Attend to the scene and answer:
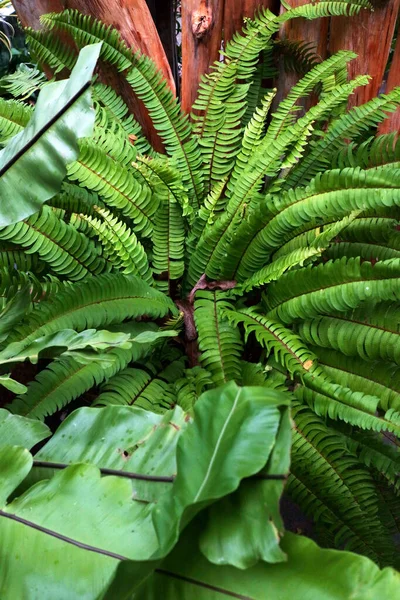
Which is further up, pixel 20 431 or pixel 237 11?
pixel 237 11

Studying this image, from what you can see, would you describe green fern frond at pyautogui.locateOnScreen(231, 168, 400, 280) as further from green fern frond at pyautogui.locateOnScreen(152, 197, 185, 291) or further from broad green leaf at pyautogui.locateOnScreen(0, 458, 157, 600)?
broad green leaf at pyautogui.locateOnScreen(0, 458, 157, 600)

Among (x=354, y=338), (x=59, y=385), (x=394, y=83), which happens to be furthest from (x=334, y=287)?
(x=394, y=83)

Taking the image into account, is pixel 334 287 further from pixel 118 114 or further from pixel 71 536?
pixel 118 114

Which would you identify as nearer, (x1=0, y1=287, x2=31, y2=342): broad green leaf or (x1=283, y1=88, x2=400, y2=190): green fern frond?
(x1=0, y1=287, x2=31, y2=342): broad green leaf

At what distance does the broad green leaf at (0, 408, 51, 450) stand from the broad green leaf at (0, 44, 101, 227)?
1.02 feet

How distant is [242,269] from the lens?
3.89ft

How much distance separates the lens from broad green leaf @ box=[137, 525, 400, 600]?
0.44 meters

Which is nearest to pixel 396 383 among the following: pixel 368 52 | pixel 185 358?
pixel 185 358

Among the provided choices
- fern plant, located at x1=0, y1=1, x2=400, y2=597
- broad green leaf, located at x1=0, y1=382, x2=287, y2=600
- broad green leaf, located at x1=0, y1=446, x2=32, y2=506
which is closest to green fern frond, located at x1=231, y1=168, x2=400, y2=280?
fern plant, located at x1=0, y1=1, x2=400, y2=597

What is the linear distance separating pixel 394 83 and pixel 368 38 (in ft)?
0.53

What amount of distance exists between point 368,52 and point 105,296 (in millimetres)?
1078

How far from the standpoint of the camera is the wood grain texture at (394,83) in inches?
56.6

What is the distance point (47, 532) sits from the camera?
557mm

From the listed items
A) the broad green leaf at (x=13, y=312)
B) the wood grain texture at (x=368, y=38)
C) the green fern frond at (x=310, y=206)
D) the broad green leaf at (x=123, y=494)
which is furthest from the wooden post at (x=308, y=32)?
the broad green leaf at (x=123, y=494)
